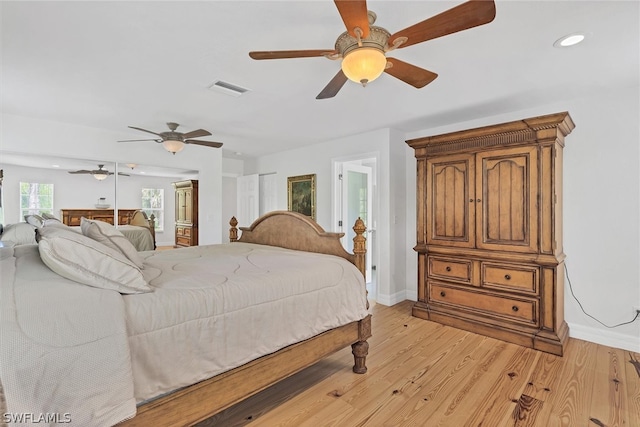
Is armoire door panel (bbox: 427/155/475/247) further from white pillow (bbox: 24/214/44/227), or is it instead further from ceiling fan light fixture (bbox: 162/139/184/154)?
white pillow (bbox: 24/214/44/227)

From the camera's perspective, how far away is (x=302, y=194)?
5426mm

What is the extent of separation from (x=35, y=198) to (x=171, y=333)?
3740mm

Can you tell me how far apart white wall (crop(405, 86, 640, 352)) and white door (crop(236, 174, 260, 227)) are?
4.78 meters

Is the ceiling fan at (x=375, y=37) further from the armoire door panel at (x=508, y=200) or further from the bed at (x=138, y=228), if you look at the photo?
the bed at (x=138, y=228)

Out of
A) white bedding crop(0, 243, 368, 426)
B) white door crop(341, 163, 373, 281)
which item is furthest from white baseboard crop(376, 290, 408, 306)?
white bedding crop(0, 243, 368, 426)

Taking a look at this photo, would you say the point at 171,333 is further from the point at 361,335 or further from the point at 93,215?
the point at 93,215

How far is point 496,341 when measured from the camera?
2963 millimetres

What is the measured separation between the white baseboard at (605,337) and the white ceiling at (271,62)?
2262 mm

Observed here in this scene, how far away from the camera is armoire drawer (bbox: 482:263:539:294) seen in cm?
287

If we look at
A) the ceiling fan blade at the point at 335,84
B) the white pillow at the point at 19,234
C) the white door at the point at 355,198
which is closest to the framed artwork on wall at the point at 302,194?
the white door at the point at 355,198

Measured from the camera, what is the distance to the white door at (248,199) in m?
6.16

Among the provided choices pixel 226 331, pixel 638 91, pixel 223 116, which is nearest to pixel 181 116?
pixel 223 116

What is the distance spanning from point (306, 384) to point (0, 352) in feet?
5.72

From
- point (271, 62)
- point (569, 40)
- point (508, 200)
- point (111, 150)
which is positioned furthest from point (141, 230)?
point (569, 40)
